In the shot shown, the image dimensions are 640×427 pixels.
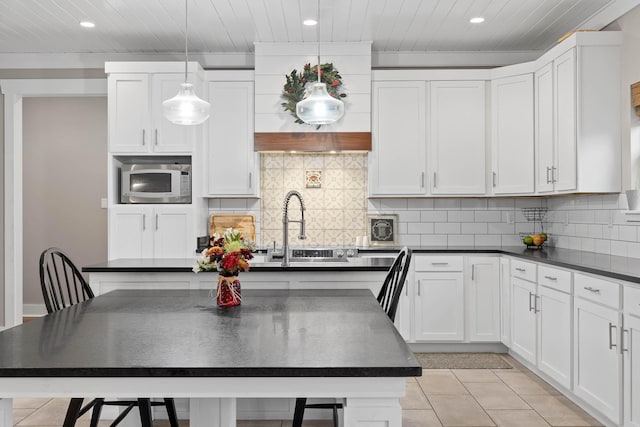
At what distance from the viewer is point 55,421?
3.20 meters

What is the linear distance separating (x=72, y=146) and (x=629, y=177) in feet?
18.7

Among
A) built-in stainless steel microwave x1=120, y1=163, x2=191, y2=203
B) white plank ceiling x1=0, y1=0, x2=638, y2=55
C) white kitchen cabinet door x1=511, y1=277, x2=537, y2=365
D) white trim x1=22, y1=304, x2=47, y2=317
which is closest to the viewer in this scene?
white kitchen cabinet door x1=511, y1=277, x2=537, y2=365

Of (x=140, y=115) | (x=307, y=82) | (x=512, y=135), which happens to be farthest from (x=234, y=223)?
(x=512, y=135)

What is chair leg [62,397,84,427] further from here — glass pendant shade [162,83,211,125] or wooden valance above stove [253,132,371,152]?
wooden valance above stove [253,132,371,152]

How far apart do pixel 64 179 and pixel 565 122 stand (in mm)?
5355

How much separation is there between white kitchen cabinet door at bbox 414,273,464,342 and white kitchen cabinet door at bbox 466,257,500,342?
0.25ft

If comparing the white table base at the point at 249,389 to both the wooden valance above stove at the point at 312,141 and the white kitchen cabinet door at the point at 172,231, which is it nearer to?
the white kitchen cabinet door at the point at 172,231

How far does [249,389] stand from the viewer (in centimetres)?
146

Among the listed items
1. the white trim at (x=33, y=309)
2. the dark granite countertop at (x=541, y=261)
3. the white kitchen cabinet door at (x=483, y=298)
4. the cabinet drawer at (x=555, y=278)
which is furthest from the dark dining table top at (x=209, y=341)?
the white trim at (x=33, y=309)

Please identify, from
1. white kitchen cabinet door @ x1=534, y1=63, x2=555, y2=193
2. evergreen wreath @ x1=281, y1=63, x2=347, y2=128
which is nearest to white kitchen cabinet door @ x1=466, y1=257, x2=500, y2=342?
white kitchen cabinet door @ x1=534, y1=63, x2=555, y2=193

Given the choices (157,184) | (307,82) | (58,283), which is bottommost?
(58,283)

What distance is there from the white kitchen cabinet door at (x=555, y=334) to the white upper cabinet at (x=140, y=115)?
3096 mm

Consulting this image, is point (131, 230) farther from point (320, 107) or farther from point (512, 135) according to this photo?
point (512, 135)

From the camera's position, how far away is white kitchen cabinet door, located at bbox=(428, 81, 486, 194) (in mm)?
4902
